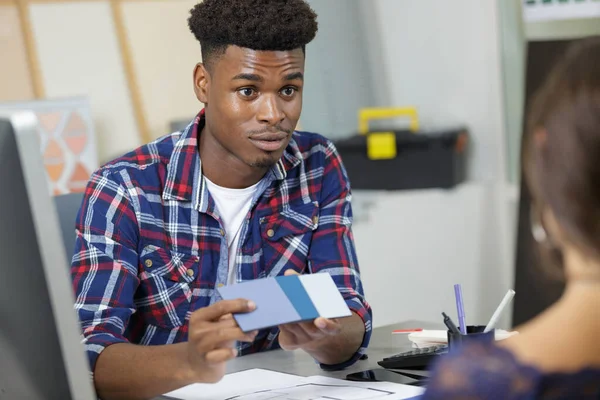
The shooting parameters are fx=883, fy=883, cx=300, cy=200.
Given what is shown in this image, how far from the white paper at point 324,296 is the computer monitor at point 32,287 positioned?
0.39 m

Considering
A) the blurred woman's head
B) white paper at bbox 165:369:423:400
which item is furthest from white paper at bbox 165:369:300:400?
the blurred woman's head

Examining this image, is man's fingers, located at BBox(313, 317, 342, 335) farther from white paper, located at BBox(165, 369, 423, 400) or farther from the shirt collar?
the shirt collar

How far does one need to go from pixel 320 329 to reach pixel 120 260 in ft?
1.41

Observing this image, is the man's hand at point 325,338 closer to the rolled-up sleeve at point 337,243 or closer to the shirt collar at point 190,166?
the rolled-up sleeve at point 337,243

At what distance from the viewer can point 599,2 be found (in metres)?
2.96

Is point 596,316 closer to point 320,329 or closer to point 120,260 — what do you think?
point 320,329

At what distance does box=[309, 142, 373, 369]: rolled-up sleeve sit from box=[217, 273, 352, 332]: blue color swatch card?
0.35m

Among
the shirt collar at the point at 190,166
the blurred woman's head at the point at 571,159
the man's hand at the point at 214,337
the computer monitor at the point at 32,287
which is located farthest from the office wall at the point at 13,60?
the blurred woman's head at the point at 571,159

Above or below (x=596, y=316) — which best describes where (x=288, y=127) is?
above

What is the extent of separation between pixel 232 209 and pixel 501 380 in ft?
3.61

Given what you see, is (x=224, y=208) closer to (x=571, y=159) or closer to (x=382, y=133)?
(x=571, y=159)

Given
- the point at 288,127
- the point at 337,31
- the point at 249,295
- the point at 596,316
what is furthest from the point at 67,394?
the point at 337,31

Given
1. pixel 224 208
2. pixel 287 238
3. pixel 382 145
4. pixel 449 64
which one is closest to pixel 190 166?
pixel 224 208

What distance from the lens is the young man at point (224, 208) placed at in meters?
1.59
